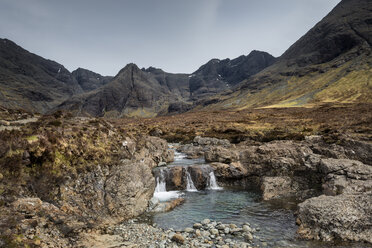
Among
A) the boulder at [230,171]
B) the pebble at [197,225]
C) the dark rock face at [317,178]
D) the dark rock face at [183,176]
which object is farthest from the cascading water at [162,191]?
the pebble at [197,225]

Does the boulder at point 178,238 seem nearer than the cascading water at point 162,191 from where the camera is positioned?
Yes

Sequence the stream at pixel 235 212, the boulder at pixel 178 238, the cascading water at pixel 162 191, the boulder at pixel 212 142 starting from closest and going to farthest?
the boulder at pixel 178 238
the stream at pixel 235 212
the cascading water at pixel 162 191
the boulder at pixel 212 142

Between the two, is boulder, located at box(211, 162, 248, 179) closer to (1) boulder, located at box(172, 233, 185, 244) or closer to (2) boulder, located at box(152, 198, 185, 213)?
(2) boulder, located at box(152, 198, 185, 213)

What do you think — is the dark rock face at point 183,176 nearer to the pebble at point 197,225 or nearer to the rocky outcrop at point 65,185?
the rocky outcrop at point 65,185

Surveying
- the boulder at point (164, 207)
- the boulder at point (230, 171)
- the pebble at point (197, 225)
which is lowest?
the pebble at point (197, 225)

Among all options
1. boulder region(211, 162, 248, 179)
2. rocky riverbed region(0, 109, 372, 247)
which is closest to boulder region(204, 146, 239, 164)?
boulder region(211, 162, 248, 179)

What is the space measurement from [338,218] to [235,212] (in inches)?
311

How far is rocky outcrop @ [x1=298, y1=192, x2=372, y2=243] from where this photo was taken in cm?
1358

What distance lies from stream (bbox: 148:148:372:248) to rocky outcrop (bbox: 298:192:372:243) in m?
0.66

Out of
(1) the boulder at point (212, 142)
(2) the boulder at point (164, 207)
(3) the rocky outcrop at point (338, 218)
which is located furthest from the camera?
(1) the boulder at point (212, 142)

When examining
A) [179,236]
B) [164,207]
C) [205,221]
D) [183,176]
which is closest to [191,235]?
[179,236]

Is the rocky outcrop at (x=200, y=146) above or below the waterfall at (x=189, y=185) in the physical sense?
above

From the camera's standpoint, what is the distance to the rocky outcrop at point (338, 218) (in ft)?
44.5

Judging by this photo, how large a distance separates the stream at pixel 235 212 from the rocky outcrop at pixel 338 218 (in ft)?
2.17
